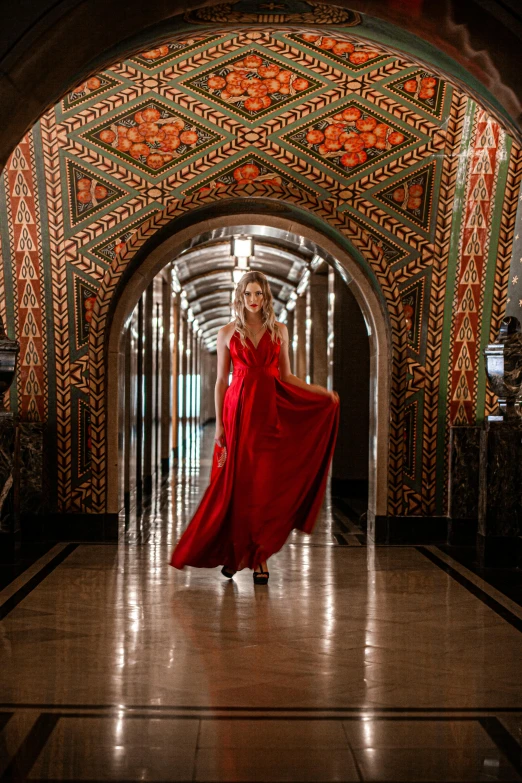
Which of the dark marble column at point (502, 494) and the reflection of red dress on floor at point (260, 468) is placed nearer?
the reflection of red dress on floor at point (260, 468)

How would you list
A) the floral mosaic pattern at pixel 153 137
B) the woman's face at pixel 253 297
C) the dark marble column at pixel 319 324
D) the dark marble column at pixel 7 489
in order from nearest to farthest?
the woman's face at pixel 253 297 < the dark marble column at pixel 7 489 < the floral mosaic pattern at pixel 153 137 < the dark marble column at pixel 319 324

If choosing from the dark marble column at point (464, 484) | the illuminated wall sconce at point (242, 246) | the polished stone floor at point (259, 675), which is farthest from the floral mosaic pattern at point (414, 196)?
the polished stone floor at point (259, 675)

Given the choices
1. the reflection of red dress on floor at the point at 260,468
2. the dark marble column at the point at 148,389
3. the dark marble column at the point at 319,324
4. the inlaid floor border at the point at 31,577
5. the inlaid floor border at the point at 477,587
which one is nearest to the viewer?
the inlaid floor border at the point at 477,587

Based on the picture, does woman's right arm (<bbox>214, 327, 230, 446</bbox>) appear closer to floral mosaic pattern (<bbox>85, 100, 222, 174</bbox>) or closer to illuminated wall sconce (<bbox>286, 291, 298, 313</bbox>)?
floral mosaic pattern (<bbox>85, 100, 222, 174</bbox>)

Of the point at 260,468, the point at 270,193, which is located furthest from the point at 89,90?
the point at 260,468

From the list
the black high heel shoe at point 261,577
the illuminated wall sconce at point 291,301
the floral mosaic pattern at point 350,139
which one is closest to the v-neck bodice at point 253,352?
the black high heel shoe at point 261,577

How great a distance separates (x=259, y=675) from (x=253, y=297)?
9.65 ft

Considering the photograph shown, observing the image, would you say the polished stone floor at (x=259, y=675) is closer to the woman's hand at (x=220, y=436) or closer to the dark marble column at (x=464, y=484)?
the woman's hand at (x=220, y=436)

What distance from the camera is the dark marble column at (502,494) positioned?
24.1ft

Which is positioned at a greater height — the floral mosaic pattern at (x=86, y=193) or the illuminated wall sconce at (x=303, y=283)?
the illuminated wall sconce at (x=303, y=283)

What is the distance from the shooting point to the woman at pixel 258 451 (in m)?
6.47

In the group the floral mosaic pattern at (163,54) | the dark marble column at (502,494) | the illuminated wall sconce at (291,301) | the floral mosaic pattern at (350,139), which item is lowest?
the dark marble column at (502,494)

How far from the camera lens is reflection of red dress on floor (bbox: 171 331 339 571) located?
6465mm

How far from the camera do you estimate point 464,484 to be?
28.2 feet
